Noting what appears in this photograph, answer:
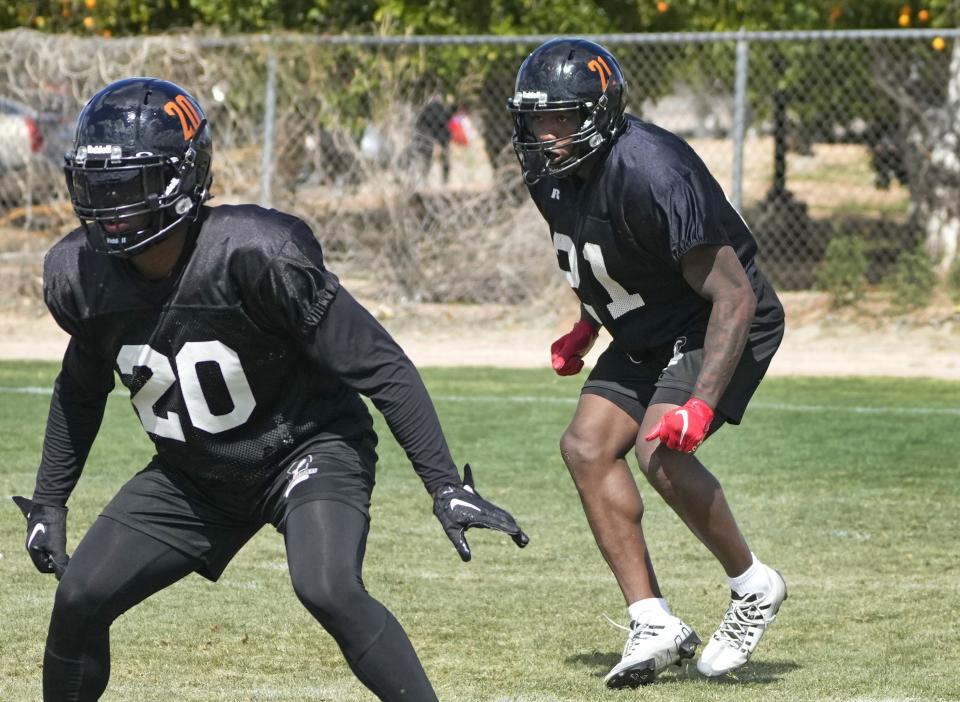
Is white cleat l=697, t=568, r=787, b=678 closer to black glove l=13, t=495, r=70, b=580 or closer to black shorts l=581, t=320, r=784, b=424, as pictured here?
black shorts l=581, t=320, r=784, b=424

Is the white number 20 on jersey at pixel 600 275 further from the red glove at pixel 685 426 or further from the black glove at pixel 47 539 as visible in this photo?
the black glove at pixel 47 539

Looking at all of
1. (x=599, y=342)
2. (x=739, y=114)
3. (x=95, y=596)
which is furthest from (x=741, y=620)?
(x=739, y=114)

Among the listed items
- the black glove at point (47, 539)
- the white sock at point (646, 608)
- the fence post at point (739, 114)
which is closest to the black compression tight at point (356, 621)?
the black glove at point (47, 539)

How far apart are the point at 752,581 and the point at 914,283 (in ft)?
26.9

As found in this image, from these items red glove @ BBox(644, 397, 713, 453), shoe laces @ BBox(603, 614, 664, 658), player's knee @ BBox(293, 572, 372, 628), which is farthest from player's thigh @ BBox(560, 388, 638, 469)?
player's knee @ BBox(293, 572, 372, 628)

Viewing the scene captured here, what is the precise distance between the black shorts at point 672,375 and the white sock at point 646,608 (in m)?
0.55

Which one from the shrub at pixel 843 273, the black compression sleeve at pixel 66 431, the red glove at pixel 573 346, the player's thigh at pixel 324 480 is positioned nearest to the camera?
the player's thigh at pixel 324 480

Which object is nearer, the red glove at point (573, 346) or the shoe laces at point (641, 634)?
the shoe laces at point (641, 634)

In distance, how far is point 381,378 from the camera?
11.2 feet

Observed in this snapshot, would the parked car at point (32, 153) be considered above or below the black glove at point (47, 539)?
below

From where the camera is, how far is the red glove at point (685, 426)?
4219 mm

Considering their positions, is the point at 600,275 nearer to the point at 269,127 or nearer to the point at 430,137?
the point at 269,127

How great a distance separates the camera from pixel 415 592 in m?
5.44

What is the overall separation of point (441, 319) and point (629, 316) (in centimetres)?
826
